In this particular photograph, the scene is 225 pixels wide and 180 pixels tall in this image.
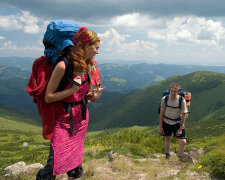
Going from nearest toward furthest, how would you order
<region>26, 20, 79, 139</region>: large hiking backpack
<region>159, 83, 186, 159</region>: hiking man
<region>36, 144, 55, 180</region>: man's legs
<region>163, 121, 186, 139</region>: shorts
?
<region>26, 20, 79, 139</region>: large hiking backpack
<region>36, 144, 55, 180</region>: man's legs
<region>159, 83, 186, 159</region>: hiking man
<region>163, 121, 186, 139</region>: shorts

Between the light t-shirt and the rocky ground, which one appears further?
the light t-shirt

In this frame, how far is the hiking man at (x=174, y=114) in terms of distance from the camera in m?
7.96

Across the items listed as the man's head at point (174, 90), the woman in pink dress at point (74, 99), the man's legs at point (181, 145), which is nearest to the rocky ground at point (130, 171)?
the woman in pink dress at point (74, 99)

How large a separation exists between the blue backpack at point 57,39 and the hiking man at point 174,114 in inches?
222

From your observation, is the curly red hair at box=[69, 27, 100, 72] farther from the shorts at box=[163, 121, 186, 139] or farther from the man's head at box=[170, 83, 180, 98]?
the shorts at box=[163, 121, 186, 139]

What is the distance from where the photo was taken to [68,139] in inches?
144

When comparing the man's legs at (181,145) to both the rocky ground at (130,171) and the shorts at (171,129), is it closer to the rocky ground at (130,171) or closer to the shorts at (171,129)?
the shorts at (171,129)

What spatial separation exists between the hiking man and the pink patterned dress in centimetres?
510

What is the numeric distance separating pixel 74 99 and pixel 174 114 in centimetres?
567

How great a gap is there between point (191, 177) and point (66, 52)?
4.63 m

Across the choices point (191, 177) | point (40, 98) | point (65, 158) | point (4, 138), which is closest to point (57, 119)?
point (40, 98)

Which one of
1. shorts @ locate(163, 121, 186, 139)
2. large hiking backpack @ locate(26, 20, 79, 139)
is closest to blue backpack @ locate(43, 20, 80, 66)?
large hiking backpack @ locate(26, 20, 79, 139)

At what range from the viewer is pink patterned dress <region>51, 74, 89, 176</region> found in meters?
3.49

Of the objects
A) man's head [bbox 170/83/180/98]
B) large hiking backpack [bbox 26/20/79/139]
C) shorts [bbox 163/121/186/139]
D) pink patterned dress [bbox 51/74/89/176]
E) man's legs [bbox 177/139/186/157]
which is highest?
large hiking backpack [bbox 26/20/79/139]
